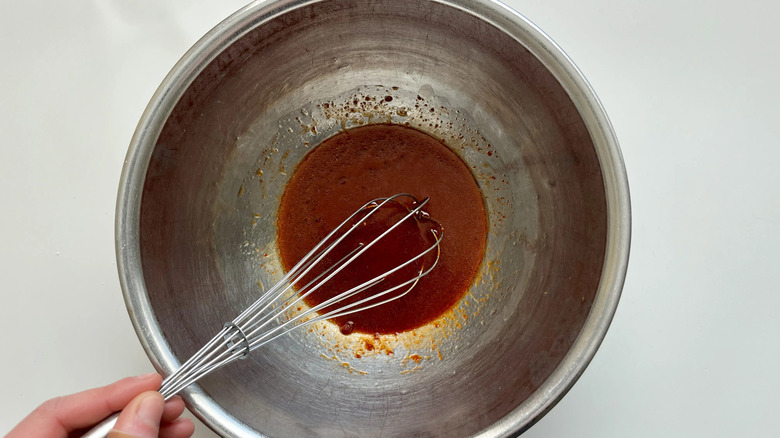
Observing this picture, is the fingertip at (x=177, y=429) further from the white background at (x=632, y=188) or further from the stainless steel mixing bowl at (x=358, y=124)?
the white background at (x=632, y=188)

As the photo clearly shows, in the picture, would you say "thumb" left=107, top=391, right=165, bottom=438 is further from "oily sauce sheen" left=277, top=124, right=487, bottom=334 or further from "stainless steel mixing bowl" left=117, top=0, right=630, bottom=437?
"oily sauce sheen" left=277, top=124, right=487, bottom=334

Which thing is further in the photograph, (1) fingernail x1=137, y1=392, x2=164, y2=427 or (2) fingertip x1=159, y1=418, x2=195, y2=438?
(2) fingertip x1=159, y1=418, x2=195, y2=438

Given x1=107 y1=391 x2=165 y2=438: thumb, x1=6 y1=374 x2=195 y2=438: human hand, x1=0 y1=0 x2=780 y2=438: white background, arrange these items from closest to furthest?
x1=107 y1=391 x2=165 y2=438: thumb
x1=6 y1=374 x2=195 y2=438: human hand
x1=0 y1=0 x2=780 y2=438: white background

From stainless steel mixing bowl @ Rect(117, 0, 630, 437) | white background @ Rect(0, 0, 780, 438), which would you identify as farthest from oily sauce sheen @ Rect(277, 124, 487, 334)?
white background @ Rect(0, 0, 780, 438)

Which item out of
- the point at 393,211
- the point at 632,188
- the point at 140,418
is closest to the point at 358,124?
the point at 393,211

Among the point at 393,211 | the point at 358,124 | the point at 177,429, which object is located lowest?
the point at 177,429

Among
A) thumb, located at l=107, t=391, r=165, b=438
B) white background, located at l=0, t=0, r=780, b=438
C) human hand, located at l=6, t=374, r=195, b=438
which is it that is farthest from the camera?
white background, located at l=0, t=0, r=780, b=438

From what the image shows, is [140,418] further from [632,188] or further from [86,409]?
[632,188]
